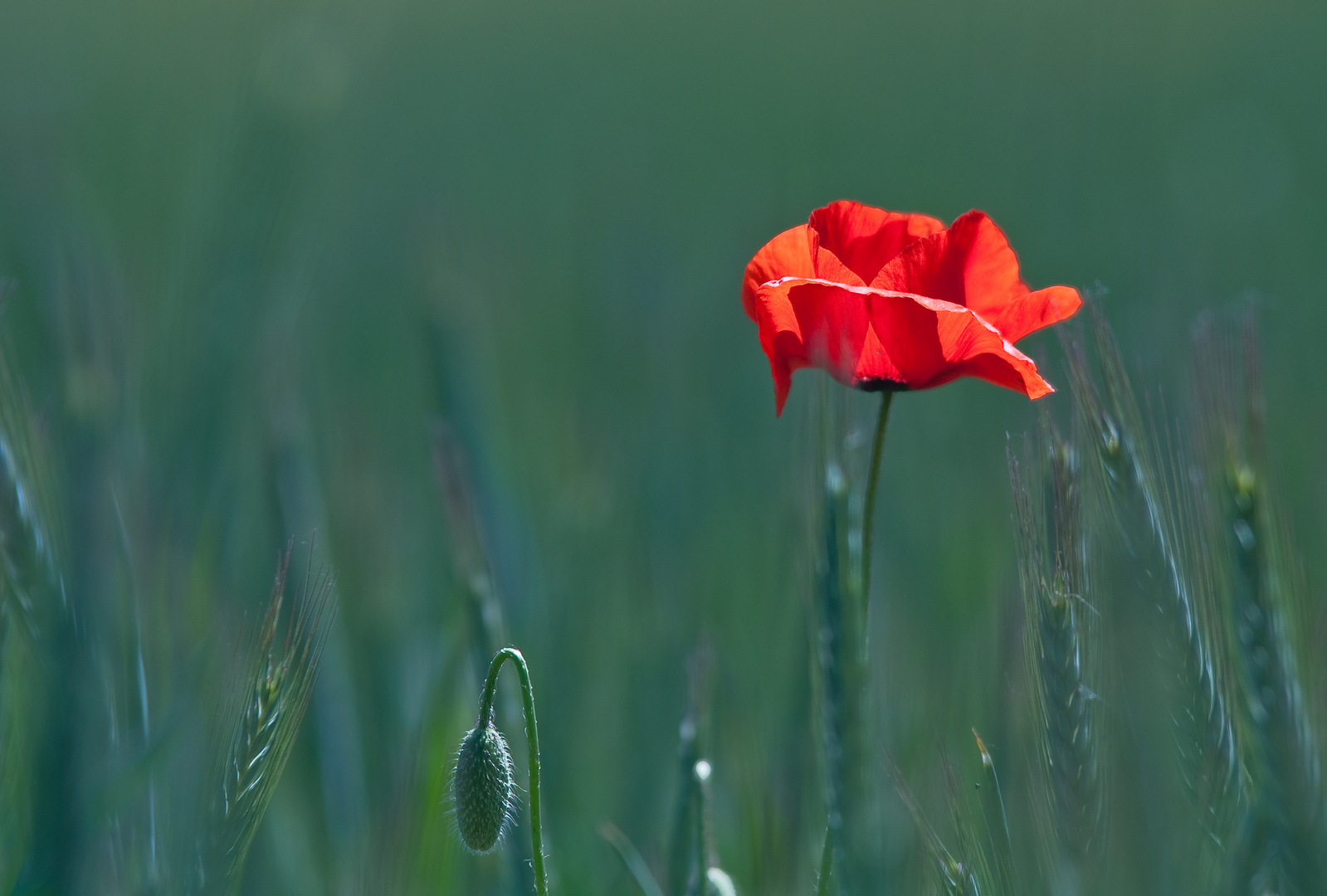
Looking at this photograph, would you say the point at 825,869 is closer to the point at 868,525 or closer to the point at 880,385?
the point at 868,525

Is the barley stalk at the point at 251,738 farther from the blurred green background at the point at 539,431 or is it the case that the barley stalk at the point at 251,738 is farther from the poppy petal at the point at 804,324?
the poppy petal at the point at 804,324

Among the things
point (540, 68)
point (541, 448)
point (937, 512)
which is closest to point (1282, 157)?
point (937, 512)

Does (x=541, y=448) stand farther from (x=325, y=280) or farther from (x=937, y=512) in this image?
(x=325, y=280)

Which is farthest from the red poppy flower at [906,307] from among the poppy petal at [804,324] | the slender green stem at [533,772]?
the slender green stem at [533,772]

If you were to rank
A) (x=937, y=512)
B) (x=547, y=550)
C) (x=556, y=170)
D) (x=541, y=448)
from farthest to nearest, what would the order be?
(x=556, y=170)
(x=541, y=448)
(x=937, y=512)
(x=547, y=550)

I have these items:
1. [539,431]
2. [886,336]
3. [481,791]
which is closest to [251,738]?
[481,791]

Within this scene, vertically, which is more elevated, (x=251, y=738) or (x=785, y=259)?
(x=785, y=259)

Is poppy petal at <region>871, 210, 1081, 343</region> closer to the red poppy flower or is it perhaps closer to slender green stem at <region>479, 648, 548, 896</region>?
the red poppy flower

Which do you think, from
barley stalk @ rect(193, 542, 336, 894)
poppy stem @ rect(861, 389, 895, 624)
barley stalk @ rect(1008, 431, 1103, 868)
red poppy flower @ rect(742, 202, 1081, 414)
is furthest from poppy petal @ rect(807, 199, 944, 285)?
barley stalk @ rect(193, 542, 336, 894)
